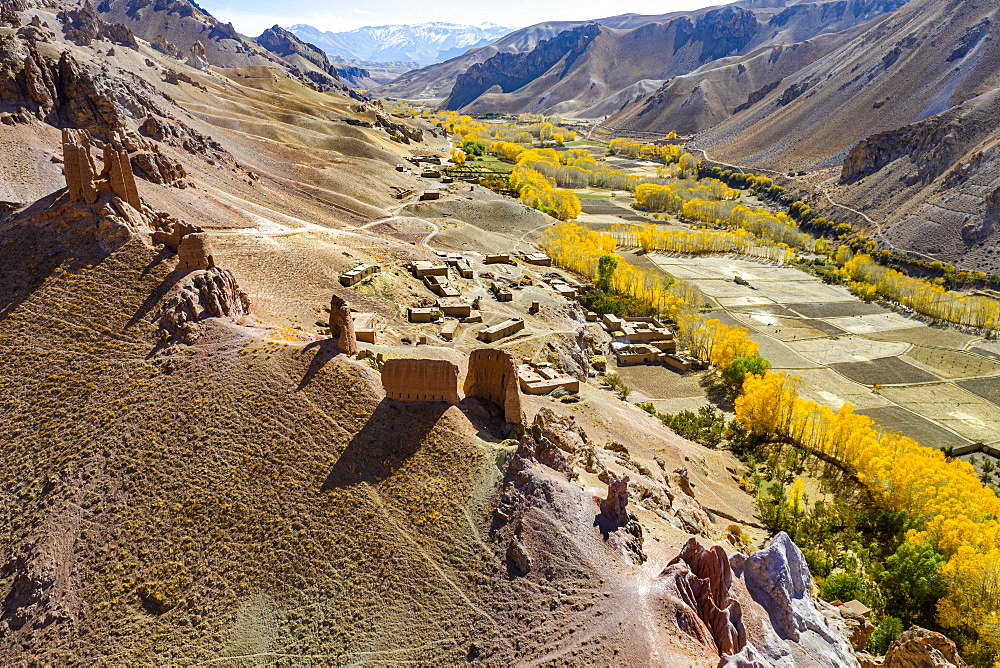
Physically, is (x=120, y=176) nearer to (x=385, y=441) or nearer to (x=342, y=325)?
(x=342, y=325)

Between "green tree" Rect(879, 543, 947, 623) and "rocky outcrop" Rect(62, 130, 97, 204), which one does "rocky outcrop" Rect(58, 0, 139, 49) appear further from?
"green tree" Rect(879, 543, 947, 623)

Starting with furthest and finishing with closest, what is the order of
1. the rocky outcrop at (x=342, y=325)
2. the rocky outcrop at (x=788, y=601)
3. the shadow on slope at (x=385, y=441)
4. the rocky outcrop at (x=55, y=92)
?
1. the rocky outcrop at (x=55, y=92)
2. the rocky outcrop at (x=342, y=325)
3. the shadow on slope at (x=385, y=441)
4. the rocky outcrop at (x=788, y=601)

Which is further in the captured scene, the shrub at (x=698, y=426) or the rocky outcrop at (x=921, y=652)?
the shrub at (x=698, y=426)

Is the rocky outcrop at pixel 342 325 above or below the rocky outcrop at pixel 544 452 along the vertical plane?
above

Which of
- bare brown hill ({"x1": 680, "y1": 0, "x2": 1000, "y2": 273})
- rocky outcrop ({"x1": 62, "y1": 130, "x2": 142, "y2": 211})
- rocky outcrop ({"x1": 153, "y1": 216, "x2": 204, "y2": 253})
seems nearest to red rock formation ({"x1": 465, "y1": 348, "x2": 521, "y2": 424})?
rocky outcrop ({"x1": 153, "y1": 216, "x2": 204, "y2": 253})

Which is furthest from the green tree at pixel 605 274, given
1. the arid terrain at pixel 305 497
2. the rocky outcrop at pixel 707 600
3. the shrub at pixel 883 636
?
the rocky outcrop at pixel 707 600

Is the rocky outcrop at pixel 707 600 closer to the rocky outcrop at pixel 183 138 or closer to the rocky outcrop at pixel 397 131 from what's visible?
the rocky outcrop at pixel 183 138

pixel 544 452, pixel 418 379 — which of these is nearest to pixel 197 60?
pixel 418 379
